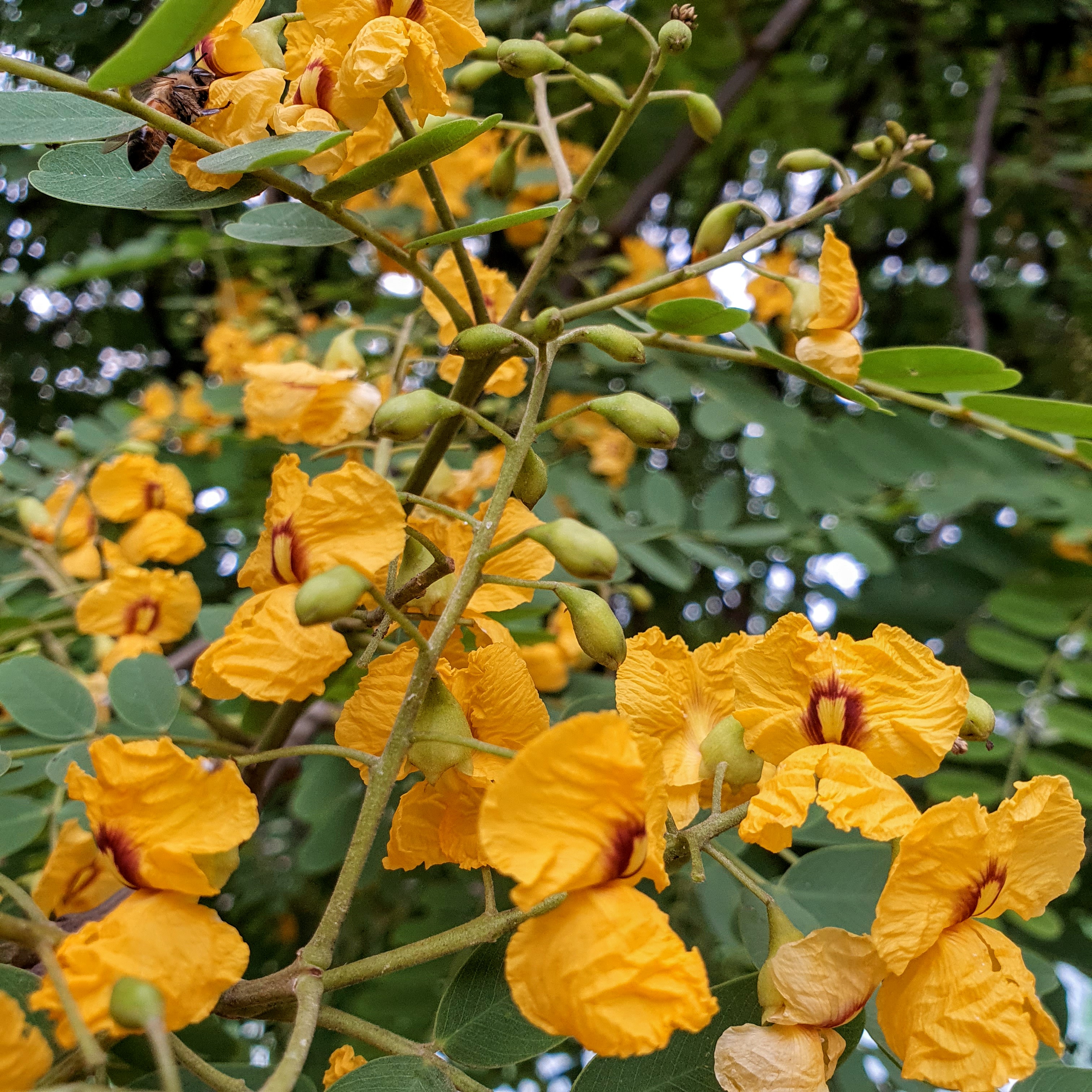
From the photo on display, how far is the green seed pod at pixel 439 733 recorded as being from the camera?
0.60 meters

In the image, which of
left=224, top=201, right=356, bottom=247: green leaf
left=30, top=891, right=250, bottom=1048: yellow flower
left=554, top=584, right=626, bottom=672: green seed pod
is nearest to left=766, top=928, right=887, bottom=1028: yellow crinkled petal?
left=554, top=584, right=626, bottom=672: green seed pod

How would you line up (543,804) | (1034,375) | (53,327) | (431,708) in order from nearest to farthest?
(543,804), (431,708), (1034,375), (53,327)

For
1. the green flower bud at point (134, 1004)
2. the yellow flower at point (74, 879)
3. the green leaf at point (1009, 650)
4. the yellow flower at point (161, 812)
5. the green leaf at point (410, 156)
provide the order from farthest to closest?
the green leaf at point (1009, 650) → the yellow flower at point (74, 879) → the green leaf at point (410, 156) → the yellow flower at point (161, 812) → the green flower bud at point (134, 1004)

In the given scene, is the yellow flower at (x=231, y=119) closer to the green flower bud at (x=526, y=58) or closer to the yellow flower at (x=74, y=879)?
the green flower bud at (x=526, y=58)

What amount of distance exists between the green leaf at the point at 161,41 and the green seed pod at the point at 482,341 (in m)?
0.26

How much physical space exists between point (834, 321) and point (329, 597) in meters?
0.58

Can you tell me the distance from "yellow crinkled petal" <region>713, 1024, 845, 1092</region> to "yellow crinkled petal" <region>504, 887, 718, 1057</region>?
12 centimetres

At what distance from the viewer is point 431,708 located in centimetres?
61

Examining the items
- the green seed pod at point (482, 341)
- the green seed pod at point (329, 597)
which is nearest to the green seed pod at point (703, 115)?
the green seed pod at point (482, 341)

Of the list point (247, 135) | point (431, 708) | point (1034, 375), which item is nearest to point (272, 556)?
point (431, 708)

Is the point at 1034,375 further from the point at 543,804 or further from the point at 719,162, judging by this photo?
the point at 543,804

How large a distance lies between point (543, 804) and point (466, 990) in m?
0.24

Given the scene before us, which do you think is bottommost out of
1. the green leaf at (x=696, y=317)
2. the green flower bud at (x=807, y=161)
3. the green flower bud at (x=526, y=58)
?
the green leaf at (x=696, y=317)

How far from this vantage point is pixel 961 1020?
22.7 inches
